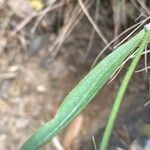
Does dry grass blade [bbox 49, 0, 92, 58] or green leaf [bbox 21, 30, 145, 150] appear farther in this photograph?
dry grass blade [bbox 49, 0, 92, 58]

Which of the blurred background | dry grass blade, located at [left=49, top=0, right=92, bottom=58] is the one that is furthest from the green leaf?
dry grass blade, located at [left=49, top=0, right=92, bottom=58]

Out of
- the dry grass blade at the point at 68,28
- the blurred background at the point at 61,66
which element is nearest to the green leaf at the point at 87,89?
the blurred background at the point at 61,66

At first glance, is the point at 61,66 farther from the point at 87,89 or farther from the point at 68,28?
the point at 87,89

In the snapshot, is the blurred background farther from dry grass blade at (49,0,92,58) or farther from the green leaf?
the green leaf

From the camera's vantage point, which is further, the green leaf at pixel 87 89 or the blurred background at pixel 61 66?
the blurred background at pixel 61 66

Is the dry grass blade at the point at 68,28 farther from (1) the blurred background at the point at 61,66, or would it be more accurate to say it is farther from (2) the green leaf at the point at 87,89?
(2) the green leaf at the point at 87,89

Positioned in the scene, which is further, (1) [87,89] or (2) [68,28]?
(2) [68,28]

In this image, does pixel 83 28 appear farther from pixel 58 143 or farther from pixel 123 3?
pixel 58 143

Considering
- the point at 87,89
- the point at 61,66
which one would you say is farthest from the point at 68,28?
the point at 87,89
